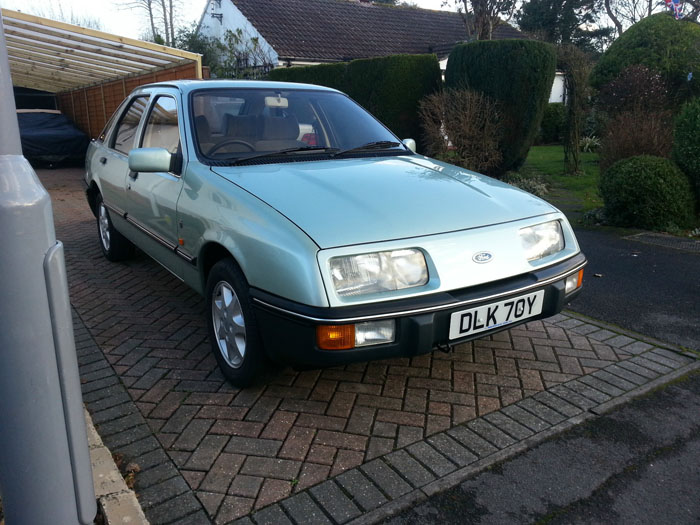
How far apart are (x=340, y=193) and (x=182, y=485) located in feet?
5.03

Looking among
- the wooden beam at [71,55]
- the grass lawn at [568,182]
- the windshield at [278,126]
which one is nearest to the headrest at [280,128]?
the windshield at [278,126]

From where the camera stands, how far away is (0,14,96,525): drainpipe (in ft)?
5.07

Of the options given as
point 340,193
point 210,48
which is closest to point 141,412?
point 340,193

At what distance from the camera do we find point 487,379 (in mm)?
3211

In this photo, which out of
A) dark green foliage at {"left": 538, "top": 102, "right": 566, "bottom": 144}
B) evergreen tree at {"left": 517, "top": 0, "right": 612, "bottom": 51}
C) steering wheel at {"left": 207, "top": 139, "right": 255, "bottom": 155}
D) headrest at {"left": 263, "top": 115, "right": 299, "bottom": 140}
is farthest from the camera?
evergreen tree at {"left": 517, "top": 0, "right": 612, "bottom": 51}

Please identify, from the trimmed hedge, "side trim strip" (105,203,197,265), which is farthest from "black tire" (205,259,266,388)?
the trimmed hedge

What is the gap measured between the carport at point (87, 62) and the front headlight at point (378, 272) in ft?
26.0

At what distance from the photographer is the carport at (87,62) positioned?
8789 millimetres

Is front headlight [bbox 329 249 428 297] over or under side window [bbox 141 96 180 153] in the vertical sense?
under

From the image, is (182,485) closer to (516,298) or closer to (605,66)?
(516,298)

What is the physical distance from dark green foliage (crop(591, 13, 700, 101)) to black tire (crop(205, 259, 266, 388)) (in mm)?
12872

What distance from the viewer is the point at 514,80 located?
30.9 feet

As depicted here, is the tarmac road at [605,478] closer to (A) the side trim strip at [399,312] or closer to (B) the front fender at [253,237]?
(A) the side trim strip at [399,312]

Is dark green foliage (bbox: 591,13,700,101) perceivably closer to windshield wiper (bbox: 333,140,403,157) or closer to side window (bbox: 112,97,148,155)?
windshield wiper (bbox: 333,140,403,157)
